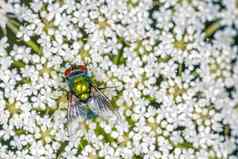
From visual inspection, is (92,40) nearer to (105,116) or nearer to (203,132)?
(105,116)

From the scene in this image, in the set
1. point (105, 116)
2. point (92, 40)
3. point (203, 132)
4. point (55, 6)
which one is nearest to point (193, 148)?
point (203, 132)

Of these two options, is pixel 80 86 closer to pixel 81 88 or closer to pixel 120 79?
pixel 81 88

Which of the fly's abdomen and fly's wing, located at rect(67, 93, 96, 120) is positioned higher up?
the fly's abdomen

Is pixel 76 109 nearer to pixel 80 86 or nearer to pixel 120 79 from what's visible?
pixel 80 86

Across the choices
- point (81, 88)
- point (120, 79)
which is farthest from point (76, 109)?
point (120, 79)

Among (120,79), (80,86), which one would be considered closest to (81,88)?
(80,86)

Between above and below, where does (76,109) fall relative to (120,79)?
below
